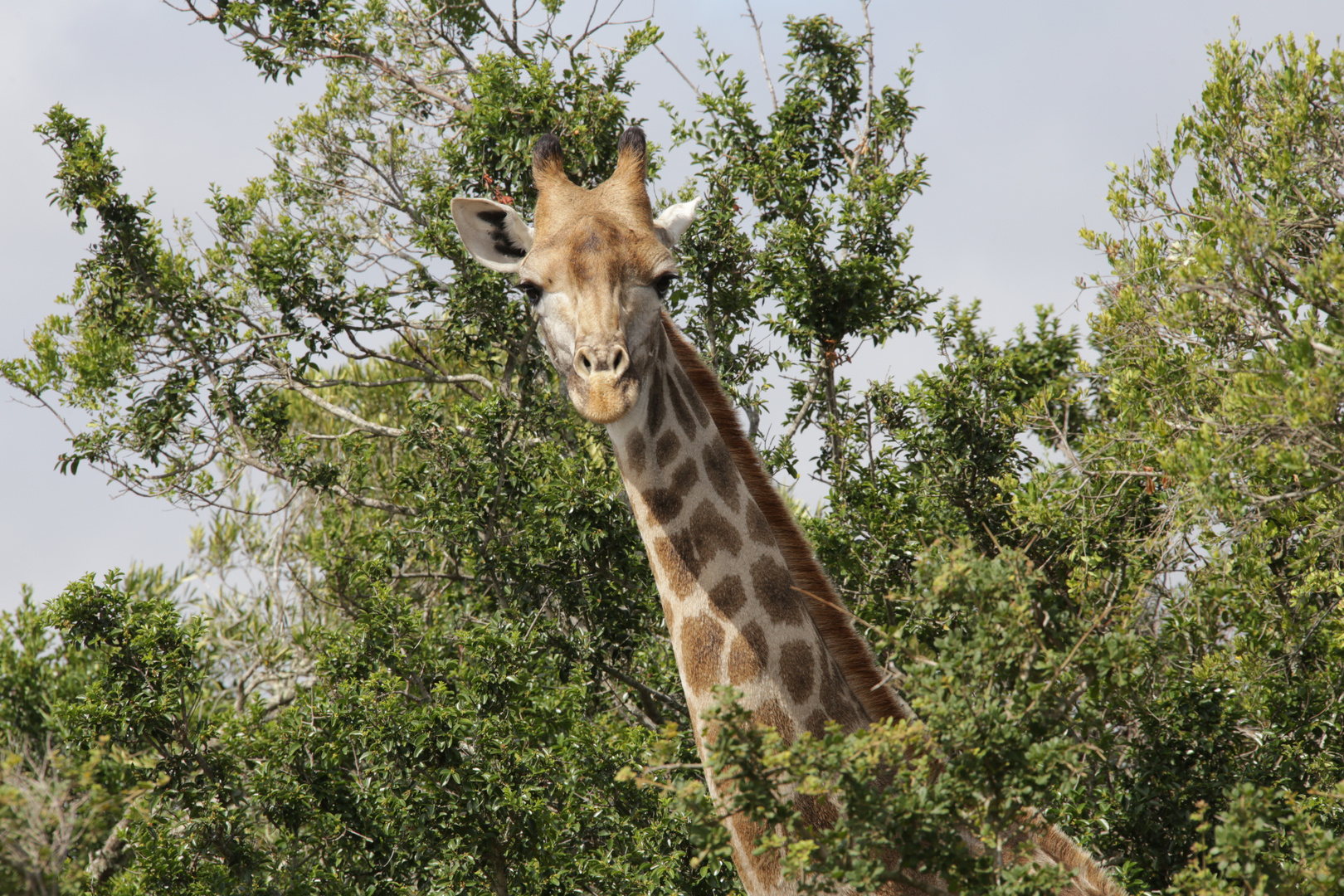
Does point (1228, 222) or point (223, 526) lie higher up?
point (223, 526)

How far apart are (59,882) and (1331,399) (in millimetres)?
4578

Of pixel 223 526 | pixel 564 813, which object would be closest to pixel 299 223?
pixel 564 813

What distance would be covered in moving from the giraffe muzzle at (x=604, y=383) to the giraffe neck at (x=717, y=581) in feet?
0.77

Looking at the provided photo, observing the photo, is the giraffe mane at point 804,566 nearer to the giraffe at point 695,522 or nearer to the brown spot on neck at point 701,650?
the giraffe at point 695,522

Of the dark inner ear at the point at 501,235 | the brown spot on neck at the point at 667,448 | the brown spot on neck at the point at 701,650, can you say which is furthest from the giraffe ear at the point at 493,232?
the brown spot on neck at the point at 701,650

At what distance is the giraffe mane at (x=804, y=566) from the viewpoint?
4719 millimetres

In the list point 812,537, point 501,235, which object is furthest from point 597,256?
point 812,537

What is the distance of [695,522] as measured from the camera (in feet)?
14.9

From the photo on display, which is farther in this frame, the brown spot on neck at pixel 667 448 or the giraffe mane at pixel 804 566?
the giraffe mane at pixel 804 566

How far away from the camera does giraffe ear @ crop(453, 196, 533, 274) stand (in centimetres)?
504

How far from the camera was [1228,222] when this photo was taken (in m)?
4.43

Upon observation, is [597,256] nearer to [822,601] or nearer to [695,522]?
[695,522]

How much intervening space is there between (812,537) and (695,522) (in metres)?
2.69

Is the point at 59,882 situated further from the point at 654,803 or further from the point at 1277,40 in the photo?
the point at 1277,40
